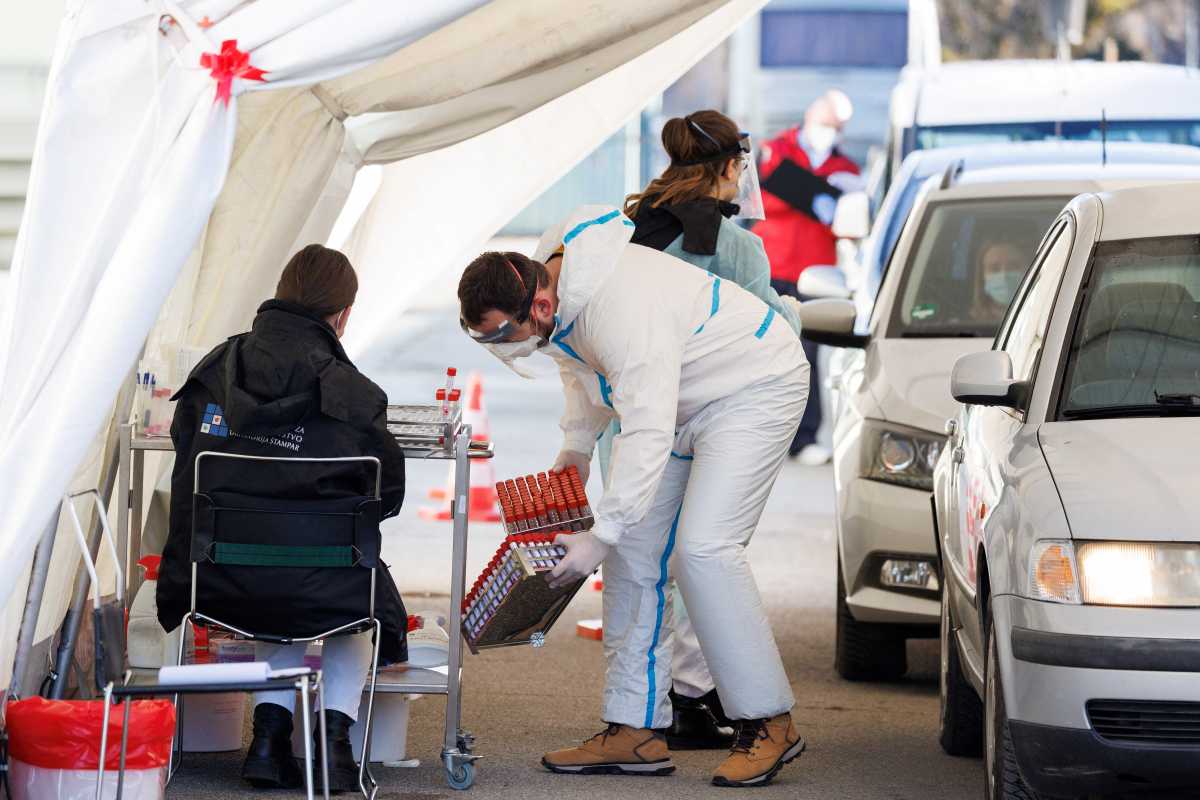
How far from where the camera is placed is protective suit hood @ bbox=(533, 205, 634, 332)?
5.71m

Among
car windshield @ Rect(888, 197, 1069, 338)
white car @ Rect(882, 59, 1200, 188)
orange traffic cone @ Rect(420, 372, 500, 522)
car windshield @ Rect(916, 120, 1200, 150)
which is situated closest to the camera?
car windshield @ Rect(888, 197, 1069, 338)

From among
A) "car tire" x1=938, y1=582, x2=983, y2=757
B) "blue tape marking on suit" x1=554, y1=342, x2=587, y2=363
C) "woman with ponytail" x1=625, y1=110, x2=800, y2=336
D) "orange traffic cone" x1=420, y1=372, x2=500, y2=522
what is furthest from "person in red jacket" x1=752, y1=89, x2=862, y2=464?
"blue tape marking on suit" x1=554, y1=342, x2=587, y2=363

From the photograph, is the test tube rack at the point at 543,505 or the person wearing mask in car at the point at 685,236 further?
the person wearing mask in car at the point at 685,236

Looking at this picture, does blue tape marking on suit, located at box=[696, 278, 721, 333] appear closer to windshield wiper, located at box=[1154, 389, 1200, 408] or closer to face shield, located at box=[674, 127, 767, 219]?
face shield, located at box=[674, 127, 767, 219]

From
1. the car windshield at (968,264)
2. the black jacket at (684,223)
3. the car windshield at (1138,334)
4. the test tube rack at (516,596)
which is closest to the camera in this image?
the car windshield at (1138,334)

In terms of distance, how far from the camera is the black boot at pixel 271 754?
5.64 meters

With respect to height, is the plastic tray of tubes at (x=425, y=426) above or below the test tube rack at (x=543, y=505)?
above

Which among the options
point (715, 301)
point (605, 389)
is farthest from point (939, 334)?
point (605, 389)

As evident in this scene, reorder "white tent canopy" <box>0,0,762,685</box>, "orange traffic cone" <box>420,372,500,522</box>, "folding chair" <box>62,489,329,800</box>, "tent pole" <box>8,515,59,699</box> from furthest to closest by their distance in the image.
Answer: "orange traffic cone" <box>420,372,500,522</box>, "tent pole" <box>8,515,59,699</box>, "white tent canopy" <box>0,0,762,685</box>, "folding chair" <box>62,489,329,800</box>

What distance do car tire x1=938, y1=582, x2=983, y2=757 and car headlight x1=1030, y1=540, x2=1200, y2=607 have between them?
70.2 inches

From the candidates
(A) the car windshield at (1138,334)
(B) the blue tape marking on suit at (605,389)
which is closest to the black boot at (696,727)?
(B) the blue tape marking on suit at (605,389)

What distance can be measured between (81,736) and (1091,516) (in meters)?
2.51

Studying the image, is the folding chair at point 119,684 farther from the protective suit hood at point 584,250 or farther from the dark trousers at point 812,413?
the dark trousers at point 812,413

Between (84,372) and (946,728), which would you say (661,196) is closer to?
(946,728)
